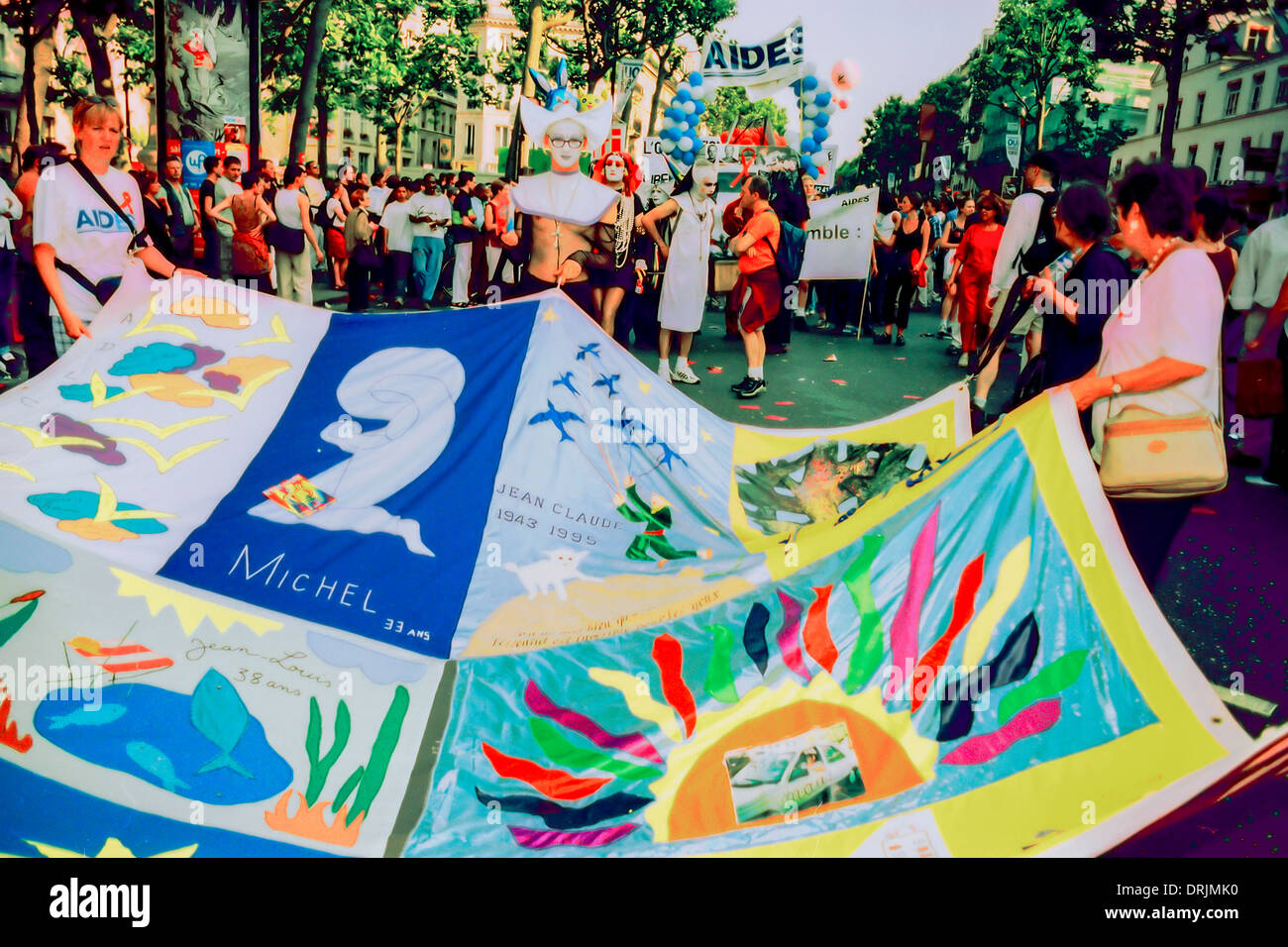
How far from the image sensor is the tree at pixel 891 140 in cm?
8169

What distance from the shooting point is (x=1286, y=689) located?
3.95 metres

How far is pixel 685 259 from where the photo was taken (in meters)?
9.77

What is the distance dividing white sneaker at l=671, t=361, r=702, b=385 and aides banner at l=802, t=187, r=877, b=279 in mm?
4157

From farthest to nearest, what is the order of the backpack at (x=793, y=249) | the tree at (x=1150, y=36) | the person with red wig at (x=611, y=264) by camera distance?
1. the tree at (x=1150, y=36)
2. the backpack at (x=793, y=249)
3. the person with red wig at (x=611, y=264)

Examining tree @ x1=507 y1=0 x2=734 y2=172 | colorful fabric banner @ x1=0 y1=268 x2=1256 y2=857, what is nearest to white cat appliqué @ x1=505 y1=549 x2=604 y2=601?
colorful fabric banner @ x1=0 y1=268 x2=1256 y2=857

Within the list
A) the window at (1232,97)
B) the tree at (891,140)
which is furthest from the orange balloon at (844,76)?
the tree at (891,140)

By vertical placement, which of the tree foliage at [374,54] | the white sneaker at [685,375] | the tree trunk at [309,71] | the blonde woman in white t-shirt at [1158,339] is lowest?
the white sneaker at [685,375]

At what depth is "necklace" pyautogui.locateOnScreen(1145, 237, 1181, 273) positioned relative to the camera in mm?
3225

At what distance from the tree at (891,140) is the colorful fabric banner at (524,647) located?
79.2 metres

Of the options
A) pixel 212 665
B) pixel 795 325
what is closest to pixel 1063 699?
pixel 212 665

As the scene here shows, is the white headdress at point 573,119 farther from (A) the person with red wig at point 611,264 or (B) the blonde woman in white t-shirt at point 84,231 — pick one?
(B) the blonde woman in white t-shirt at point 84,231

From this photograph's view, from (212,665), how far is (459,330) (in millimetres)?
2213

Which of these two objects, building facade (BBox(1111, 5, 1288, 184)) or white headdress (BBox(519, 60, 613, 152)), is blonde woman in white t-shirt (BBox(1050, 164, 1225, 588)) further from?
building facade (BBox(1111, 5, 1288, 184))

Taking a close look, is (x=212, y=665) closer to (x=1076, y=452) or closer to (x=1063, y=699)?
(x=1063, y=699)
